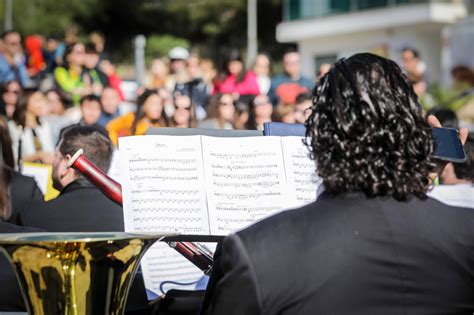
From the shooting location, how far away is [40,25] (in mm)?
43312

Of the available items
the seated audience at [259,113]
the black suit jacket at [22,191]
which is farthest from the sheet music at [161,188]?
the seated audience at [259,113]

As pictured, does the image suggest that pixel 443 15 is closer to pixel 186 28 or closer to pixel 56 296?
pixel 186 28

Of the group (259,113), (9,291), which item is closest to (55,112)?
(259,113)

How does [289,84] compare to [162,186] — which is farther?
[289,84]

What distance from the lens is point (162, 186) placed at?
10.00ft

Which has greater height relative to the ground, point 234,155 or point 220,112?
point 234,155

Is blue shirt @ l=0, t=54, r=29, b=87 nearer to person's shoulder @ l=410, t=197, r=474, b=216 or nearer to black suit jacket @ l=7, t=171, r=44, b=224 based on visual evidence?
black suit jacket @ l=7, t=171, r=44, b=224

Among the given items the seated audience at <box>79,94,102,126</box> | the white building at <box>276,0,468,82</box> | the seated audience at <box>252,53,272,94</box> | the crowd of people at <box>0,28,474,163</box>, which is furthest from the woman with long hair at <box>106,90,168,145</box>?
the white building at <box>276,0,468,82</box>

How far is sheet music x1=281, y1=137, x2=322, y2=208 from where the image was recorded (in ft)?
10.1

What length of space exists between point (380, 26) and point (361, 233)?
3032cm

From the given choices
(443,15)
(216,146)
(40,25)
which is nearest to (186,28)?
(40,25)

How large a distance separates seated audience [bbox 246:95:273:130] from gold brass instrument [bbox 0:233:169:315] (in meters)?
5.85

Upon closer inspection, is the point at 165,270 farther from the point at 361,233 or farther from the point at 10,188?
the point at 361,233

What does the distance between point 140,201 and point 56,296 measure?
1.79 ft
